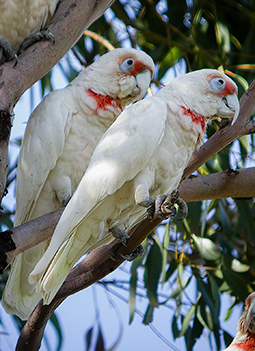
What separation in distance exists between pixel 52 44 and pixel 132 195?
594mm

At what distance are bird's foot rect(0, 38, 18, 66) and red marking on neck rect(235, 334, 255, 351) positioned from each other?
138 cm

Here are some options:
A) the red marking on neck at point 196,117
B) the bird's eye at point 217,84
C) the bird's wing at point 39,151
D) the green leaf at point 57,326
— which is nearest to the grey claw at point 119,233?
the bird's wing at point 39,151

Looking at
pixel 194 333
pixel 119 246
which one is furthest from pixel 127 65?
pixel 194 333

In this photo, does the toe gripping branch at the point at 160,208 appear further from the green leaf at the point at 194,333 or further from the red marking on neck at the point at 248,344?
the green leaf at the point at 194,333

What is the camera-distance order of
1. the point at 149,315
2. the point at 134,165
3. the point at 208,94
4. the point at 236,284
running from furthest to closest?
the point at 236,284 → the point at 149,315 → the point at 208,94 → the point at 134,165

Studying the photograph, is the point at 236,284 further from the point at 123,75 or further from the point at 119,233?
the point at 123,75

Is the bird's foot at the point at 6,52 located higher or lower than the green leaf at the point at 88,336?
higher

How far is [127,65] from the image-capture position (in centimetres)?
209

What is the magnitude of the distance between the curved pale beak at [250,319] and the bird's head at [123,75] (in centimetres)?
97

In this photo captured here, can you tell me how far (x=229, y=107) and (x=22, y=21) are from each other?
787 mm

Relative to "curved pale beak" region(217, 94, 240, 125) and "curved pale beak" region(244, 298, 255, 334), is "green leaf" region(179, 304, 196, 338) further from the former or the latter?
"curved pale beak" region(217, 94, 240, 125)

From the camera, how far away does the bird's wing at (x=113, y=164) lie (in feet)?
4.98

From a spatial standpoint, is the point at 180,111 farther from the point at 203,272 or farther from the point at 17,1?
the point at 203,272

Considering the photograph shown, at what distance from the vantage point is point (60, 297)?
5.72 ft
